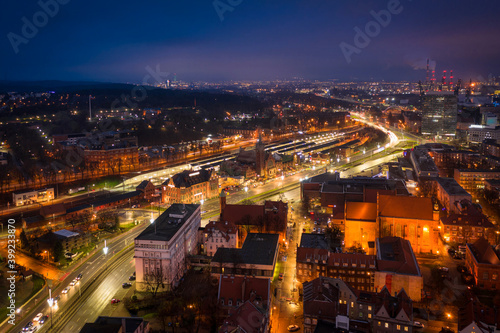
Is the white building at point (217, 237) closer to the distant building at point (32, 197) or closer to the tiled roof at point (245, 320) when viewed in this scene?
the tiled roof at point (245, 320)

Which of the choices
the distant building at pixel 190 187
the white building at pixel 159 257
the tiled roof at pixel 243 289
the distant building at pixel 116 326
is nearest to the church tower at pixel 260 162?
the distant building at pixel 190 187

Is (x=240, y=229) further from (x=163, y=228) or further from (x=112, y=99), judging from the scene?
(x=112, y=99)

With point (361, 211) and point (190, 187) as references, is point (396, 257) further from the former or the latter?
point (190, 187)

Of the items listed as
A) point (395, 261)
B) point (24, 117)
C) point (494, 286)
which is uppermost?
point (24, 117)

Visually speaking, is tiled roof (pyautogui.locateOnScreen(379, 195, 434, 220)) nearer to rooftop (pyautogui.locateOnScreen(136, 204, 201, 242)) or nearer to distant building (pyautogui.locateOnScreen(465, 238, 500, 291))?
distant building (pyautogui.locateOnScreen(465, 238, 500, 291))

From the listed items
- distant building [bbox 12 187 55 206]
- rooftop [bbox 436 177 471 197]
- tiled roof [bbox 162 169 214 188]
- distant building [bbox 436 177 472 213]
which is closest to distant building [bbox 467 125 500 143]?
rooftop [bbox 436 177 471 197]

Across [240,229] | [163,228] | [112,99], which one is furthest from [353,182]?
[112,99]

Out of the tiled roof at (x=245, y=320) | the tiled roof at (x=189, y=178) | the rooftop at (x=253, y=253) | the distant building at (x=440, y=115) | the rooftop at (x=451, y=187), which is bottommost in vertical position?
the tiled roof at (x=245, y=320)
